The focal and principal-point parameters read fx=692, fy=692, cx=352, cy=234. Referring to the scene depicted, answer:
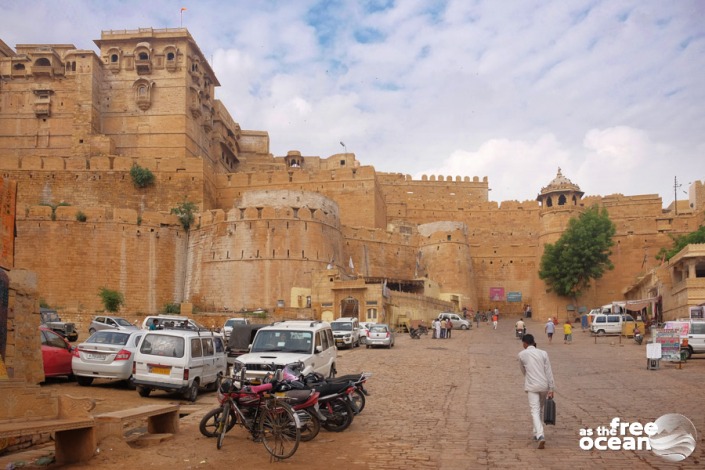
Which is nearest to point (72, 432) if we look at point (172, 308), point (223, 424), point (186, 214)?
point (223, 424)

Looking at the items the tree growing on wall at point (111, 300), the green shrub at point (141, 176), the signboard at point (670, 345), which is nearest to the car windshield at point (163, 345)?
the signboard at point (670, 345)

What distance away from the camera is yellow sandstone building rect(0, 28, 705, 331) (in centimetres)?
3534

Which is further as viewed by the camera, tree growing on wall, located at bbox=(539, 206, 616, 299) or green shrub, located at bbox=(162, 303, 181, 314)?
tree growing on wall, located at bbox=(539, 206, 616, 299)

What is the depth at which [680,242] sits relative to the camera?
125ft

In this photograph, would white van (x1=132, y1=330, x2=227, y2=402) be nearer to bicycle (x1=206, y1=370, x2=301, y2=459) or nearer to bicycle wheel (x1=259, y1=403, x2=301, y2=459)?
bicycle (x1=206, y1=370, x2=301, y2=459)

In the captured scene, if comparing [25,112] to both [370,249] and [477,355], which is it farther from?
[477,355]

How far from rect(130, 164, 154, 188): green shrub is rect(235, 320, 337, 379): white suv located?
34.6 metres

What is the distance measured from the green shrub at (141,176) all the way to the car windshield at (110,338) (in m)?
32.2

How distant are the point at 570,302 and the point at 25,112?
127 ft

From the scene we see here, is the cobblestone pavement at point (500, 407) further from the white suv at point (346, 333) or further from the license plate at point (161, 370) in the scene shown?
the license plate at point (161, 370)

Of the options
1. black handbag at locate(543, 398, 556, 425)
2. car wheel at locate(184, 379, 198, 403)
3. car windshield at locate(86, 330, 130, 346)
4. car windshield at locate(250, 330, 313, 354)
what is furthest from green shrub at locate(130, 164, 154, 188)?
black handbag at locate(543, 398, 556, 425)

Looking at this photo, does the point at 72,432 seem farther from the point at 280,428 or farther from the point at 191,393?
the point at 191,393

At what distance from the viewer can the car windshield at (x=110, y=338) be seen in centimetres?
1281

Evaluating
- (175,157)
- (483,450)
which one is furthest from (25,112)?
(483,450)
